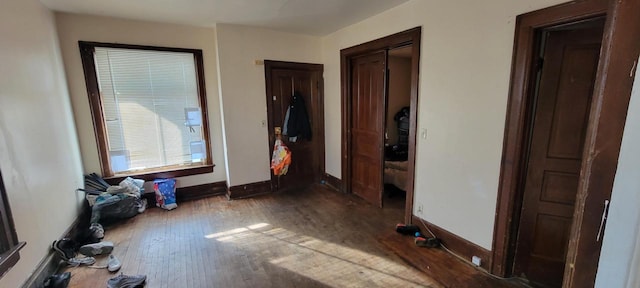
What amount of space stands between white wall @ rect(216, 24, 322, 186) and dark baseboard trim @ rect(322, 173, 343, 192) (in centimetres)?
99

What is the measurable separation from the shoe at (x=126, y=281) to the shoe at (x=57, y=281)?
12.2 inches

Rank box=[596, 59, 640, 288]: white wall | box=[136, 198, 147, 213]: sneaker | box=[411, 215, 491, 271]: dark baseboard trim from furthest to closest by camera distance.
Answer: box=[136, 198, 147, 213]: sneaker → box=[411, 215, 491, 271]: dark baseboard trim → box=[596, 59, 640, 288]: white wall

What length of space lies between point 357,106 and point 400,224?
5.43ft

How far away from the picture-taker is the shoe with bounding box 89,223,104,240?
2747mm

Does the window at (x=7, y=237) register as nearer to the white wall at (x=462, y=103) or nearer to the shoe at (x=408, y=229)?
the shoe at (x=408, y=229)

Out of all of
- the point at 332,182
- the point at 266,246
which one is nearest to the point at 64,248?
the point at 266,246

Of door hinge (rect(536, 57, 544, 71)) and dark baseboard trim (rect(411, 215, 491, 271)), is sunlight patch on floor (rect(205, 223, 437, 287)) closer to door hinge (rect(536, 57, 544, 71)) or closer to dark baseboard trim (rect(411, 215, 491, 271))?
dark baseboard trim (rect(411, 215, 491, 271))

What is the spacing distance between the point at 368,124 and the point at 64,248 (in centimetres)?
338

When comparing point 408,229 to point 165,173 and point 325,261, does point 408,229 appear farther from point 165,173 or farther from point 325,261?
point 165,173

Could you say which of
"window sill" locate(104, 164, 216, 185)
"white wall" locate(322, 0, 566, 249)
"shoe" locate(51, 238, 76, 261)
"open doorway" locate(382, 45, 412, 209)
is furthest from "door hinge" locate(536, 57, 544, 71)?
"shoe" locate(51, 238, 76, 261)

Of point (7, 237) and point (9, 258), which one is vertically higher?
point (7, 237)

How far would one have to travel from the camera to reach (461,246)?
2.44 meters

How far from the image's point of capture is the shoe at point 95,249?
2.53 metres

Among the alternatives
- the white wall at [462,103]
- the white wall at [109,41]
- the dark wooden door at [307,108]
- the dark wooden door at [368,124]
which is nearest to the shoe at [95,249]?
the white wall at [109,41]
